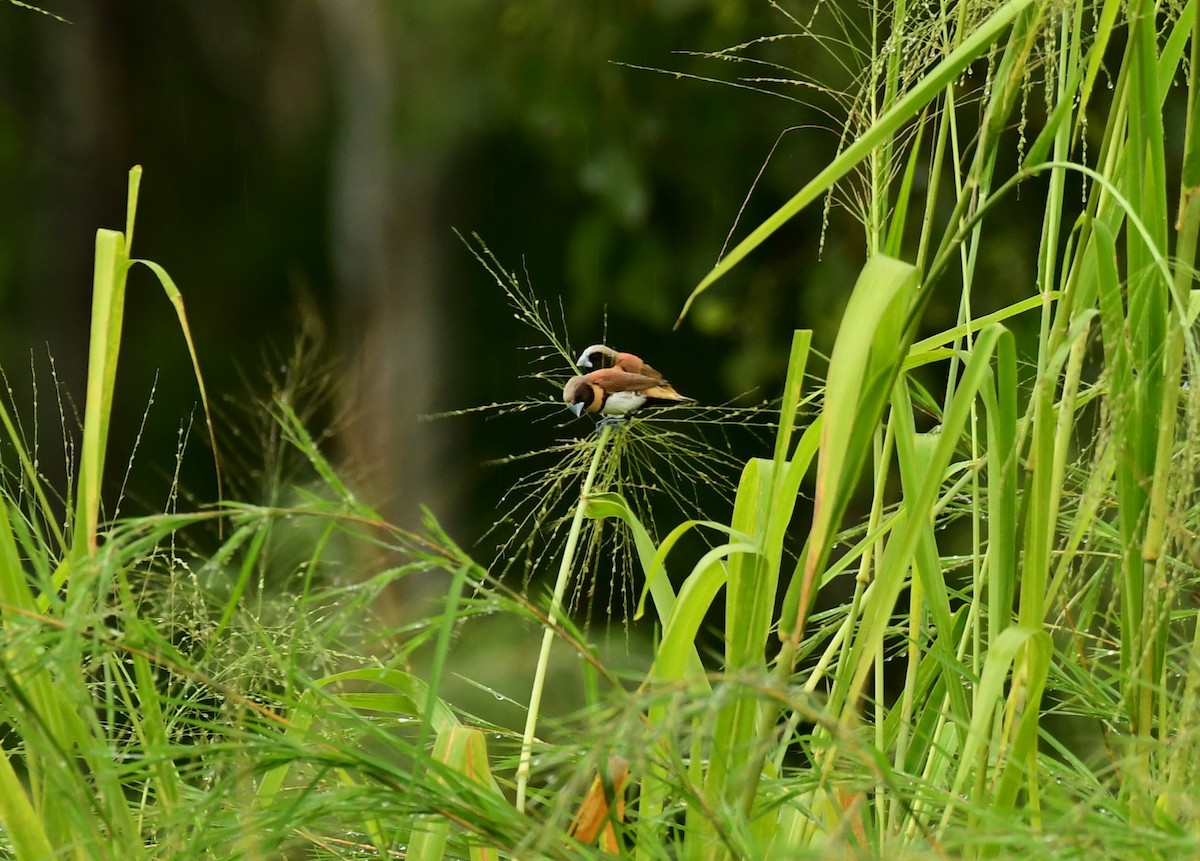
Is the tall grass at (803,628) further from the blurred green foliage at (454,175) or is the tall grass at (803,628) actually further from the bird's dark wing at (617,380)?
the blurred green foliage at (454,175)

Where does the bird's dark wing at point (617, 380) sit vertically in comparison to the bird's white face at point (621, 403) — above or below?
above

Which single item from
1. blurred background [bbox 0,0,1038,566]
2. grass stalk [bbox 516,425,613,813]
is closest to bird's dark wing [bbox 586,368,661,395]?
grass stalk [bbox 516,425,613,813]

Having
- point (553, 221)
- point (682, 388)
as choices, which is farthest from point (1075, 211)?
point (553, 221)

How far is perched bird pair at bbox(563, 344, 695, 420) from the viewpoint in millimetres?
847

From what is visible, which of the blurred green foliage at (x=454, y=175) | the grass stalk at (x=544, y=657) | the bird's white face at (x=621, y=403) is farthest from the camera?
the blurred green foliage at (x=454, y=175)

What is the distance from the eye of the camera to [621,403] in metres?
0.86

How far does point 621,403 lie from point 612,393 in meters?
0.02

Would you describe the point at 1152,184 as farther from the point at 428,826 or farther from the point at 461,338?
the point at 461,338

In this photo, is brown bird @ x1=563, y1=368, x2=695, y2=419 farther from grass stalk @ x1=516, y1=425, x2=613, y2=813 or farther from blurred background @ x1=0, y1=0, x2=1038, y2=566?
blurred background @ x1=0, y1=0, x2=1038, y2=566

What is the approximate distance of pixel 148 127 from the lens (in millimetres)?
4504

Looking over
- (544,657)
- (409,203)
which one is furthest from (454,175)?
(544,657)

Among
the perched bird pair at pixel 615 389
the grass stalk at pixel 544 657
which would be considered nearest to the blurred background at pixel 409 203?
the perched bird pair at pixel 615 389

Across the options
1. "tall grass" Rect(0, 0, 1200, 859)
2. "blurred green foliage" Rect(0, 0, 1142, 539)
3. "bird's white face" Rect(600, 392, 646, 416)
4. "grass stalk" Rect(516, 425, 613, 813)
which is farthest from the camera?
"blurred green foliage" Rect(0, 0, 1142, 539)

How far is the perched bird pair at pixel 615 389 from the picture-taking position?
2.78 feet
